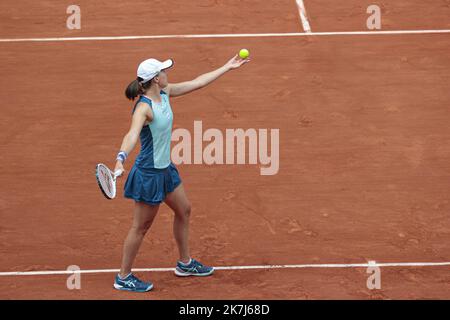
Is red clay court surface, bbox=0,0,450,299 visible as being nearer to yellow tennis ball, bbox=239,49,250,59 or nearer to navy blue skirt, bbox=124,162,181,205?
navy blue skirt, bbox=124,162,181,205

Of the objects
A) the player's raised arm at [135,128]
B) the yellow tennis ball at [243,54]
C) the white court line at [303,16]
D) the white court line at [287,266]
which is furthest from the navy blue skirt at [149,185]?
the white court line at [303,16]

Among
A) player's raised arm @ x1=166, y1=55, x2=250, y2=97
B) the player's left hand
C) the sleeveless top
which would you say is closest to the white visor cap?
the sleeveless top

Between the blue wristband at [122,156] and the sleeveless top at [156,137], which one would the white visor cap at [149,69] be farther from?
the blue wristband at [122,156]

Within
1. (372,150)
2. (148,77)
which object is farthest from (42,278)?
(372,150)

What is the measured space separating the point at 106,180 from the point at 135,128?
1.77ft

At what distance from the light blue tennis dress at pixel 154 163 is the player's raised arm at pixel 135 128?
0.37 feet

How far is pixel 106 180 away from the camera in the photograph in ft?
27.6

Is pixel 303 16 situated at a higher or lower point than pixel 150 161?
higher

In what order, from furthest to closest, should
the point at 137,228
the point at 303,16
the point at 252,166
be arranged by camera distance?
the point at 303,16 → the point at 252,166 → the point at 137,228

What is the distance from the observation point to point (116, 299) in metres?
9.24

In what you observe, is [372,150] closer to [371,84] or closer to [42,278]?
[371,84]

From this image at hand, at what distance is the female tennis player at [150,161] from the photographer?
8.82 meters

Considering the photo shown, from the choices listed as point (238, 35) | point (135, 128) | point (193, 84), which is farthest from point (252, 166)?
point (238, 35)

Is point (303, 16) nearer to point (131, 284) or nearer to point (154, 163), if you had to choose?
point (154, 163)
